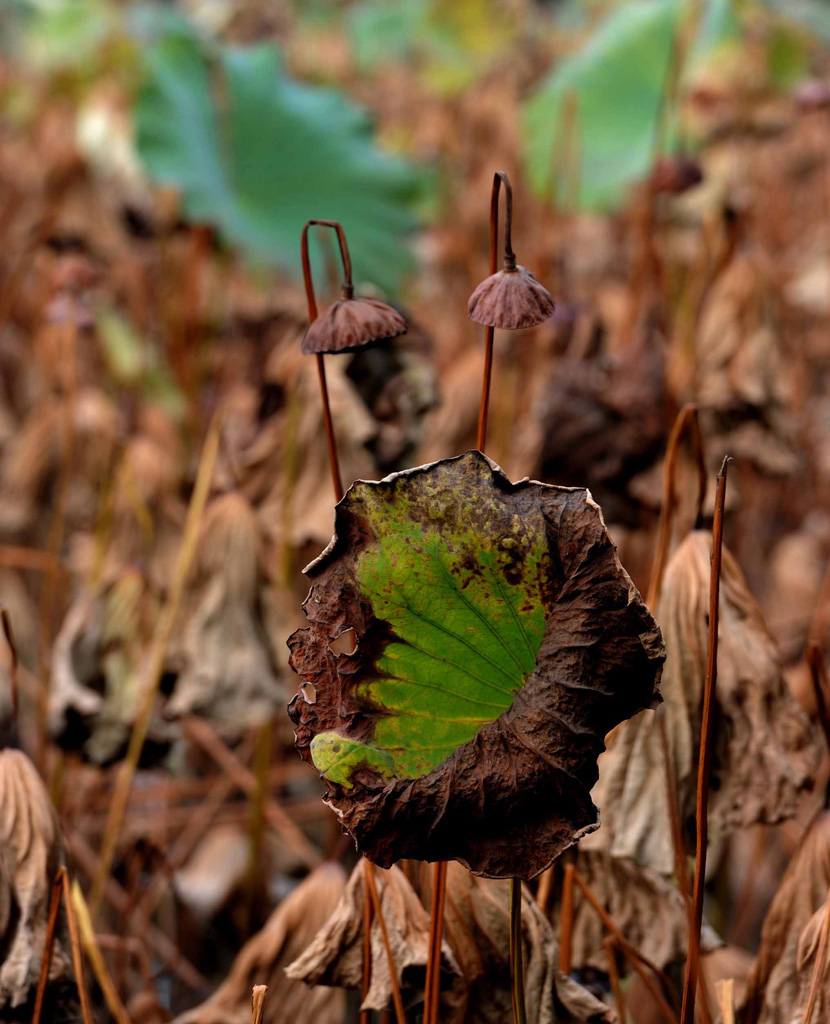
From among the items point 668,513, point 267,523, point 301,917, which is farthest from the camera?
point 267,523

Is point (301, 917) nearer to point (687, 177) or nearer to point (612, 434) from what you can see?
point (612, 434)

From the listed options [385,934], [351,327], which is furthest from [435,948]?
[351,327]

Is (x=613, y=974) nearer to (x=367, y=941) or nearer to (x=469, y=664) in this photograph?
(x=367, y=941)

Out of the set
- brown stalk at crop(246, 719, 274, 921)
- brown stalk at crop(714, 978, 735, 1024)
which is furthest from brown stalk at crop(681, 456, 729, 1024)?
brown stalk at crop(246, 719, 274, 921)

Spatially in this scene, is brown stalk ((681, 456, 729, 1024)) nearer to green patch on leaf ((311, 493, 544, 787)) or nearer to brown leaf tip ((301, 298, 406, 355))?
green patch on leaf ((311, 493, 544, 787))

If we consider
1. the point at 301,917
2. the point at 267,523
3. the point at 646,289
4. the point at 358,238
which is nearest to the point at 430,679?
the point at 301,917
